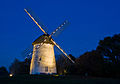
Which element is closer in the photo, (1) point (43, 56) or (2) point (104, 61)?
(1) point (43, 56)

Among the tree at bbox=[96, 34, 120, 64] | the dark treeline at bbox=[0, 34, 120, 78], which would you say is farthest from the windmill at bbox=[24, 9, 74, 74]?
the tree at bbox=[96, 34, 120, 64]

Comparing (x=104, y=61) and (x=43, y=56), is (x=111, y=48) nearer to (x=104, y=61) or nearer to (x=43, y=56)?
(x=104, y=61)

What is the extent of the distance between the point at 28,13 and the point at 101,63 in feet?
45.3

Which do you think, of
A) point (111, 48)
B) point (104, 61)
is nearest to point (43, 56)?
point (104, 61)

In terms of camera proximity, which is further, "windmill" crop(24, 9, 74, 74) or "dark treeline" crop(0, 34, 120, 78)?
"dark treeline" crop(0, 34, 120, 78)

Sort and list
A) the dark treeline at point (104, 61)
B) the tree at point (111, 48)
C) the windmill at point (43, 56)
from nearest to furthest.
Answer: the windmill at point (43, 56) < the dark treeline at point (104, 61) < the tree at point (111, 48)

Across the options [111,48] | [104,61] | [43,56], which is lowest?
[104,61]

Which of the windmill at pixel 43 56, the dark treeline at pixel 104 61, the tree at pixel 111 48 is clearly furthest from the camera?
the tree at pixel 111 48

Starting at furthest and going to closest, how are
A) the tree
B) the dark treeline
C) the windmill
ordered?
the tree
the dark treeline
the windmill

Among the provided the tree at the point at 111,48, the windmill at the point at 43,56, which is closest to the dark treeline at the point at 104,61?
the tree at the point at 111,48

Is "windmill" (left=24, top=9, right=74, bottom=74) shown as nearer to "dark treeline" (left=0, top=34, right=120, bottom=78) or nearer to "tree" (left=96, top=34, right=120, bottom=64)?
"dark treeline" (left=0, top=34, right=120, bottom=78)

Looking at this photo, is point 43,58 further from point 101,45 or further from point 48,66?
point 101,45

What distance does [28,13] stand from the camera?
890 inches

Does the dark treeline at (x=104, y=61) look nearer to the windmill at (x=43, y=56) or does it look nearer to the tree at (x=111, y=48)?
the tree at (x=111, y=48)
